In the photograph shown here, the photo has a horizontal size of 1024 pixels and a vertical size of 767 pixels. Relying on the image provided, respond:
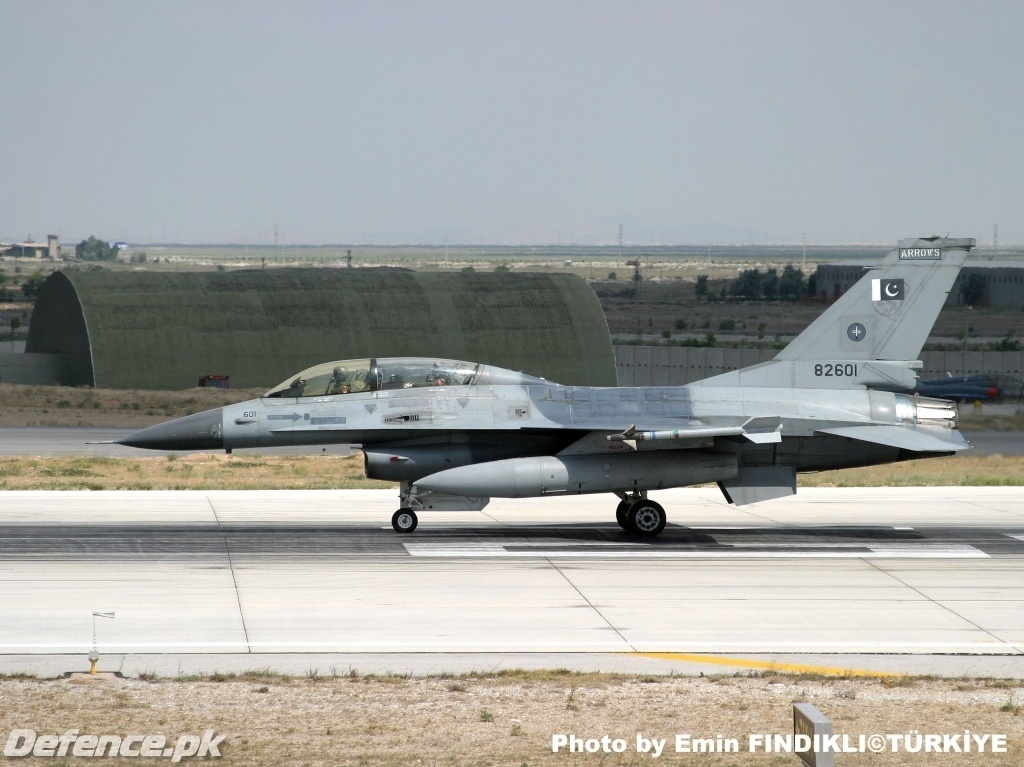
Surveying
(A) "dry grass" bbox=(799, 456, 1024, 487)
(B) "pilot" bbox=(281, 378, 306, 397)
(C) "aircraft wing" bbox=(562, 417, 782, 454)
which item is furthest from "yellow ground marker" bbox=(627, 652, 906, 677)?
(A) "dry grass" bbox=(799, 456, 1024, 487)

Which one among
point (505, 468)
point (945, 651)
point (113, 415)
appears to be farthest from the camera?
point (113, 415)

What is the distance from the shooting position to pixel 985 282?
13512 centimetres

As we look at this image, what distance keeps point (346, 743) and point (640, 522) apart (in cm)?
1145

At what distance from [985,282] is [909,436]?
124 metres

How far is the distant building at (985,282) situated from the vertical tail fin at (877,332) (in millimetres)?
105152

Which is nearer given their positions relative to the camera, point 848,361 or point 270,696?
point 270,696

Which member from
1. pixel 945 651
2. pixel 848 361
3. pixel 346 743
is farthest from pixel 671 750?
pixel 848 361

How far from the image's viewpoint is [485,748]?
9.72 metres

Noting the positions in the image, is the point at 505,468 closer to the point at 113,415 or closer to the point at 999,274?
the point at 113,415

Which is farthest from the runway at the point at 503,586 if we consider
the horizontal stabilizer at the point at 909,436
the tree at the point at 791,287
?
the tree at the point at 791,287

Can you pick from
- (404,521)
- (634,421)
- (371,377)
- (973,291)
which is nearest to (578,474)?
(634,421)

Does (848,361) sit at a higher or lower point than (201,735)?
higher

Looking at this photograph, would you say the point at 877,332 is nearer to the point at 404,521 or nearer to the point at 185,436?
the point at 404,521

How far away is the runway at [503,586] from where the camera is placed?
13125 mm
